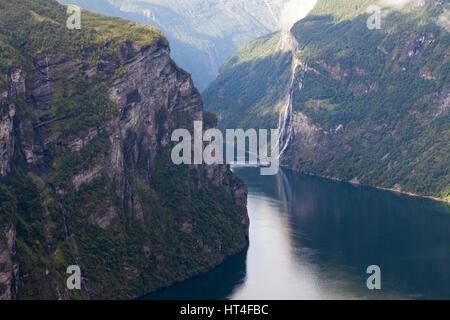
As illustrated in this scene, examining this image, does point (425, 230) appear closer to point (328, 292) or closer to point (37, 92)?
point (328, 292)

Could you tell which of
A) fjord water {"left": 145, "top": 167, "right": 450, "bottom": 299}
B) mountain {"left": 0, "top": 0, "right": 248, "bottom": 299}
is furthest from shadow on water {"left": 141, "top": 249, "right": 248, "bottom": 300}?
mountain {"left": 0, "top": 0, "right": 248, "bottom": 299}

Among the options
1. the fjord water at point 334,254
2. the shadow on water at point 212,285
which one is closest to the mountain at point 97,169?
the shadow on water at point 212,285

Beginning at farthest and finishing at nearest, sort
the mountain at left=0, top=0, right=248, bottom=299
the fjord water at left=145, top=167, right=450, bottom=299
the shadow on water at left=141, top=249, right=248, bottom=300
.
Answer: the fjord water at left=145, top=167, right=450, bottom=299 < the shadow on water at left=141, top=249, right=248, bottom=300 < the mountain at left=0, top=0, right=248, bottom=299

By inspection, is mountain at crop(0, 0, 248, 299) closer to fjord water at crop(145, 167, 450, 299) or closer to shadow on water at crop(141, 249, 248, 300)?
shadow on water at crop(141, 249, 248, 300)

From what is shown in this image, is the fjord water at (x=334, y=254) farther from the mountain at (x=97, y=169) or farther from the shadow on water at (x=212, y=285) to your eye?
the mountain at (x=97, y=169)

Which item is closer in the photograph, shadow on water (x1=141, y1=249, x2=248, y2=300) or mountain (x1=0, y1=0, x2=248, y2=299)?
mountain (x1=0, y1=0, x2=248, y2=299)

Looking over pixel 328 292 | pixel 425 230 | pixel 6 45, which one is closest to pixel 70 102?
pixel 6 45

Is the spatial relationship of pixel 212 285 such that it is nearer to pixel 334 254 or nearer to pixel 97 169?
pixel 97 169

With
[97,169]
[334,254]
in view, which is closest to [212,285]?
[97,169]
